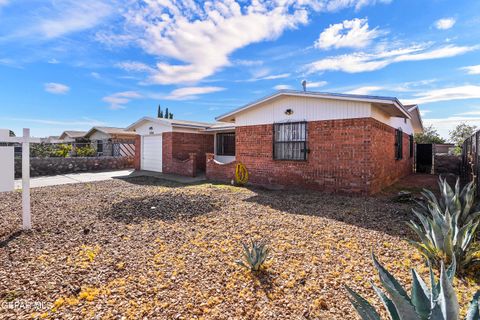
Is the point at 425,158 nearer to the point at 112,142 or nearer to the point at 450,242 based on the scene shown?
the point at 450,242

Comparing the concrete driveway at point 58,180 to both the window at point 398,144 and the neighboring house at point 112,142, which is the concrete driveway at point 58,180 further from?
the window at point 398,144

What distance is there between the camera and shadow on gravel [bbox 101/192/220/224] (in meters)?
6.16

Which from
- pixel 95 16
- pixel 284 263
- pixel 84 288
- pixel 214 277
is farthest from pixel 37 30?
pixel 284 263

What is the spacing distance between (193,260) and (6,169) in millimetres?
3861

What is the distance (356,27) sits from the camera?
364 inches

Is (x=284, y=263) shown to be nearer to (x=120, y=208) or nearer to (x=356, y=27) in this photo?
(x=120, y=208)

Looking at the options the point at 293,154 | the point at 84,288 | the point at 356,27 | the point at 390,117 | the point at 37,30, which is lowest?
the point at 84,288

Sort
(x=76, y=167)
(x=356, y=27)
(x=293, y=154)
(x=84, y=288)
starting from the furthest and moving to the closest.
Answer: (x=76, y=167) → (x=293, y=154) → (x=356, y=27) → (x=84, y=288)

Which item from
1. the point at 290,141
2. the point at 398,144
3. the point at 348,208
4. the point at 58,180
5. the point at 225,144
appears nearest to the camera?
the point at 348,208

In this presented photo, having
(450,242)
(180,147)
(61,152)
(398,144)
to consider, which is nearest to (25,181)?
(450,242)

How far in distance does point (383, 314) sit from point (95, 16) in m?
9.15

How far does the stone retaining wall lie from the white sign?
38.7ft

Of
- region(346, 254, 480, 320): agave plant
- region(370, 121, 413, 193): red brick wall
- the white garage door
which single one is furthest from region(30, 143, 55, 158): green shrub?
region(346, 254, 480, 320): agave plant

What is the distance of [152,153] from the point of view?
17.2 meters
